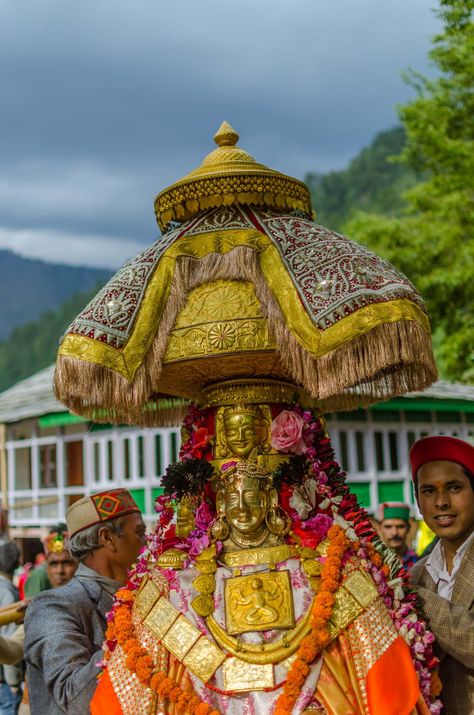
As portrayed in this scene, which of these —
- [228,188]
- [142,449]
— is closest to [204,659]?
[228,188]

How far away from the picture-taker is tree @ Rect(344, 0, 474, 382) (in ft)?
31.6

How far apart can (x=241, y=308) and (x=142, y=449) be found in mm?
13607

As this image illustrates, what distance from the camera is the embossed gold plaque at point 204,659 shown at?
3441 mm

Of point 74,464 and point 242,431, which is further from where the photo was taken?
point 74,464

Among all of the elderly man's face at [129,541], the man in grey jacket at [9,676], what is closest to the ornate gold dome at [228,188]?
the elderly man's face at [129,541]

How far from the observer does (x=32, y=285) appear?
15288 cm

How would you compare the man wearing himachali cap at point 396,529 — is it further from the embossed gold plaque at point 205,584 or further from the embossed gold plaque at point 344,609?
the embossed gold plaque at point 205,584

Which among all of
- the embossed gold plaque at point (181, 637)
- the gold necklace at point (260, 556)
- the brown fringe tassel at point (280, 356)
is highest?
the brown fringe tassel at point (280, 356)

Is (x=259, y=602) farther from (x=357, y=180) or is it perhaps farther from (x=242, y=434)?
(x=357, y=180)

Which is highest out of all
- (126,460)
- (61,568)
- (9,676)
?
(126,460)

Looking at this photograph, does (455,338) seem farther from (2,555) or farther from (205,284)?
(205,284)

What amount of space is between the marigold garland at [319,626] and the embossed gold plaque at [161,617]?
0.57 meters

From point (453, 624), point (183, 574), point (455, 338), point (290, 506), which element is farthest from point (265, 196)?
point (455, 338)

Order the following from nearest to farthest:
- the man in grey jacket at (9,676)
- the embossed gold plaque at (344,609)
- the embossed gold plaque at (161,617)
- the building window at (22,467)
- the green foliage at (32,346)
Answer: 1. the embossed gold plaque at (344,609)
2. the embossed gold plaque at (161,617)
3. the man in grey jacket at (9,676)
4. the building window at (22,467)
5. the green foliage at (32,346)
